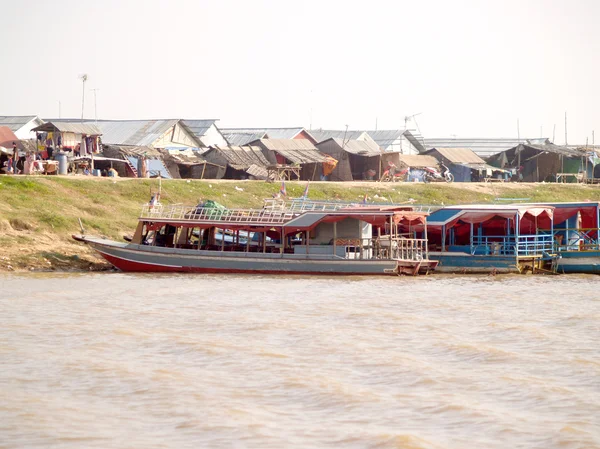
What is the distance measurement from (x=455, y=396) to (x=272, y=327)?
6.14m

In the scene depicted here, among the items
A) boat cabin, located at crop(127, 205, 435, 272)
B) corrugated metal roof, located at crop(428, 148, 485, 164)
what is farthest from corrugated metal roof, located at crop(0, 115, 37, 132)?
boat cabin, located at crop(127, 205, 435, 272)

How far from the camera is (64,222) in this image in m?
33.2

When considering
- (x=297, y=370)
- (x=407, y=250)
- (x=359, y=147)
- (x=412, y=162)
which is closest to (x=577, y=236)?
(x=407, y=250)

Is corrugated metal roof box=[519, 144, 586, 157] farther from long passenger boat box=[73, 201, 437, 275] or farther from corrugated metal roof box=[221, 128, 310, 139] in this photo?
long passenger boat box=[73, 201, 437, 275]

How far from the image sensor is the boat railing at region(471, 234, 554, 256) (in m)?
30.0

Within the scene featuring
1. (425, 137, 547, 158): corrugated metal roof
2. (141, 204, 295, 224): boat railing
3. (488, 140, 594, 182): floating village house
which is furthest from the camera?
(425, 137, 547, 158): corrugated metal roof

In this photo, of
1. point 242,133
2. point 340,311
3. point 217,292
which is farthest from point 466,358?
point 242,133

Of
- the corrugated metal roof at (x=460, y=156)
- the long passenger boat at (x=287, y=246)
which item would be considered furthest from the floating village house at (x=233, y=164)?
the long passenger boat at (x=287, y=246)

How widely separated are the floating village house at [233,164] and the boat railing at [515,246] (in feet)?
81.2

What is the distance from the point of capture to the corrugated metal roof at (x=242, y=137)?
65438 mm

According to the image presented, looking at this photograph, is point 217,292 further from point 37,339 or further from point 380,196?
point 380,196

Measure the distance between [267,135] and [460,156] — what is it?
13.9 metres

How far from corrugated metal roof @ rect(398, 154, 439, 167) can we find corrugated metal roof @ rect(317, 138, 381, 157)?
1890 millimetres

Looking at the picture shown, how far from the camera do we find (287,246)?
30.1m
